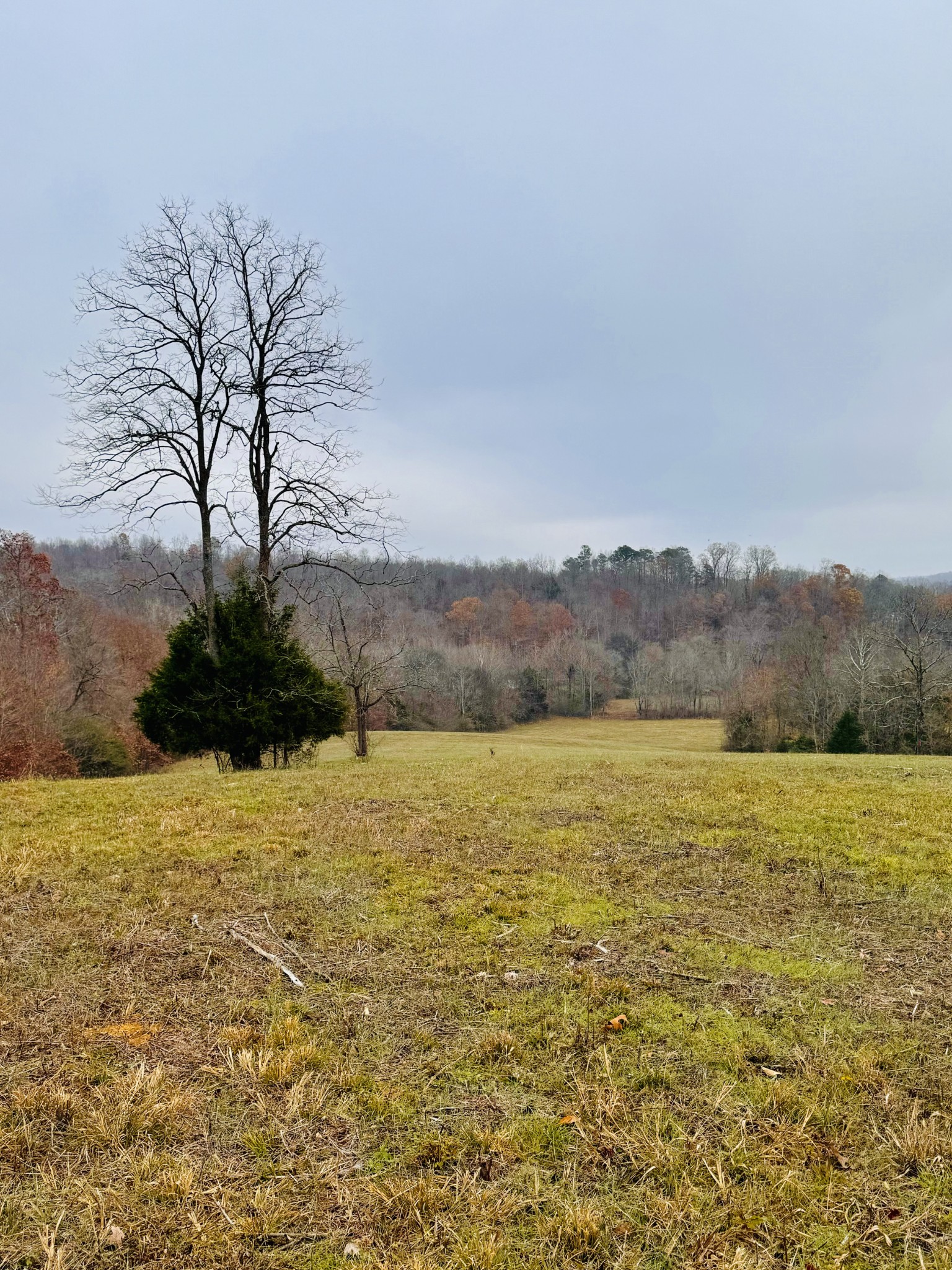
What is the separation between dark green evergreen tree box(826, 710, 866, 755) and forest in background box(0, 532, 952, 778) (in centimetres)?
38

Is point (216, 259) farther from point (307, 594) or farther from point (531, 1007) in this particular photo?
point (531, 1007)

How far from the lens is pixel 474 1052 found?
2.95 m

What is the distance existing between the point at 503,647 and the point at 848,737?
122ft

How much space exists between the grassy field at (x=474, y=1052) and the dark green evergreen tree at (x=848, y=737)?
23642 mm

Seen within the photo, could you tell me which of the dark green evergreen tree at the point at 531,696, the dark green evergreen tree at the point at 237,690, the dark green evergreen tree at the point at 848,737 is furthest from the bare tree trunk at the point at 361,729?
the dark green evergreen tree at the point at 531,696

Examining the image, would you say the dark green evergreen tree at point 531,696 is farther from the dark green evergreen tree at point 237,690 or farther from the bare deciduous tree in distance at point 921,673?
Answer: the dark green evergreen tree at point 237,690

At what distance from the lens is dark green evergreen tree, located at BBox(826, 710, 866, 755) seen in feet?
88.7

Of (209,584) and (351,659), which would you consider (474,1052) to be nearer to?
(209,584)

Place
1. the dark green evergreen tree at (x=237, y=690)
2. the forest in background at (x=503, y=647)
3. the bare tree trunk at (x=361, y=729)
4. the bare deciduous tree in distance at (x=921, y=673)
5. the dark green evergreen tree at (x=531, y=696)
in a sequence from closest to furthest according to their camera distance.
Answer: the dark green evergreen tree at (x=237, y=690) < the bare tree trunk at (x=361, y=729) < the forest in background at (x=503, y=647) < the bare deciduous tree in distance at (x=921, y=673) < the dark green evergreen tree at (x=531, y=696)

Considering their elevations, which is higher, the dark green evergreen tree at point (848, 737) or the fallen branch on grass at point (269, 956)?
the fallen branch on grass at point (269, 956)

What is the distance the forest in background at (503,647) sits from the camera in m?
20.3

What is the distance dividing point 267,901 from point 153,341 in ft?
47.8

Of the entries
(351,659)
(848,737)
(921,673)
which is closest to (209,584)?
(351,659)

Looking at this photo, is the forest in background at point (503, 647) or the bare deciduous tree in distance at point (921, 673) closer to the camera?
the forest in background at point (503, 647)
